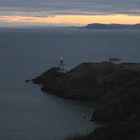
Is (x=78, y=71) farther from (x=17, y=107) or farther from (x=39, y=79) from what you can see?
(x=17, y=107)

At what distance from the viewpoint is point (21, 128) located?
50.3 m

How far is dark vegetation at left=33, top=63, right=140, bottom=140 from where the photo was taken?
52281 millimetres

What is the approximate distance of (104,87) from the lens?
228 feet

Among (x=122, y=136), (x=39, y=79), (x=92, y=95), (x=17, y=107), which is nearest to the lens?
(x=122, y=136)

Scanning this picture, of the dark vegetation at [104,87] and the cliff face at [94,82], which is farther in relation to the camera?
the cliff face at [94,82]

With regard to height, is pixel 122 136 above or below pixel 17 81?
above

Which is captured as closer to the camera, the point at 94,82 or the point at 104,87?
the point at 104,87

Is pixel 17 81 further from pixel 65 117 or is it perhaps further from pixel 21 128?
pixel 21 128

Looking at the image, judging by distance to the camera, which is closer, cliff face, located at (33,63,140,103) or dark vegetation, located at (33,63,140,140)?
dark vegetation, located at (33,63,140,140)

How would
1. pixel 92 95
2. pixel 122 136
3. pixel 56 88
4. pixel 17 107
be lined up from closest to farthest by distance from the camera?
pixel 122 136
pixel 17 107
pixel 92 95
pixel 56 88

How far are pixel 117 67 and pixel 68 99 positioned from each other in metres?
12.2

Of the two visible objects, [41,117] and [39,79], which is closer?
[41,117]

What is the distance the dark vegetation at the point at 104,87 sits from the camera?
52.3 metres

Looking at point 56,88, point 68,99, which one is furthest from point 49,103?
point 56,88
